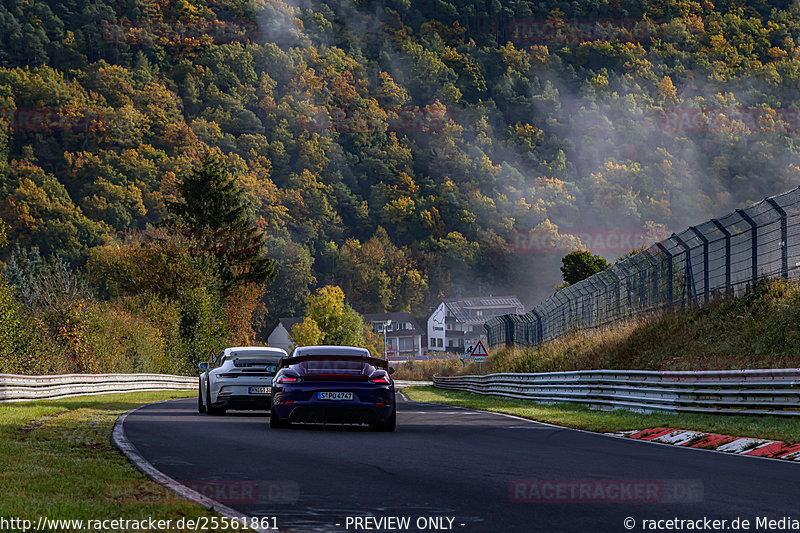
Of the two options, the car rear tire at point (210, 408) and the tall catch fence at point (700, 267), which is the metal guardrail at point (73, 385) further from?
the tall catch fence at point (700, 267)

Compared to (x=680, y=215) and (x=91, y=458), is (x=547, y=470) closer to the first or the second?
(x=91, y=458)

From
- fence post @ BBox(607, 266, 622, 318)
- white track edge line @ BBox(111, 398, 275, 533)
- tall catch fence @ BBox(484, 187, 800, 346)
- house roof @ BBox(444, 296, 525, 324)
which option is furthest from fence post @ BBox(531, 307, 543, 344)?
house roof @ BBox(444, 296, 525, 324)

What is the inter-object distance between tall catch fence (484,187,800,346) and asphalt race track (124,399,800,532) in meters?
8.96

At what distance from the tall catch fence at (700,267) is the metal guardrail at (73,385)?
16.2 metres

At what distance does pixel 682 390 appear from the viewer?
1909 centimetres

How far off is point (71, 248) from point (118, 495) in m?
147

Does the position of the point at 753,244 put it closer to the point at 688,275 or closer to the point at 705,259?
the point at 705,259

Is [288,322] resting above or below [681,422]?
above

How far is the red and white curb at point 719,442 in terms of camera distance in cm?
1202

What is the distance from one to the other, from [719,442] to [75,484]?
8408mm

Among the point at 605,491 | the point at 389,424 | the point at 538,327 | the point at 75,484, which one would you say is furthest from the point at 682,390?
the point at 538,327

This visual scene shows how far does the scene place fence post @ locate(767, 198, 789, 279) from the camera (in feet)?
69.9

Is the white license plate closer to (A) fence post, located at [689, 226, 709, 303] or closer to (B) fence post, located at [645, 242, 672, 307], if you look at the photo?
(A) fence post, located at [689, 226, 709, 303]

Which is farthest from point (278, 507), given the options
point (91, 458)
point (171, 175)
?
point (171, 175)
